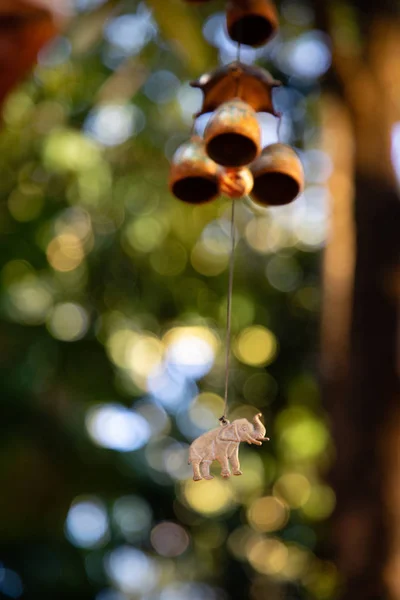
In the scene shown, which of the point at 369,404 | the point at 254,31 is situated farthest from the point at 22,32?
the point at 369,404

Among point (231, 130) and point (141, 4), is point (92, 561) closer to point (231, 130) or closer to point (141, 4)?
point (141, 4)

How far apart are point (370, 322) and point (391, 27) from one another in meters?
1.31

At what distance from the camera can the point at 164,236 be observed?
6.24 m

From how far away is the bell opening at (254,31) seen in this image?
5.92 feet

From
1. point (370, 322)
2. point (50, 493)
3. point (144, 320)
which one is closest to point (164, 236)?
point (144, 320)

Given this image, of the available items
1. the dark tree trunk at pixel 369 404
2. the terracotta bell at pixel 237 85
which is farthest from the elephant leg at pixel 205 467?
the dark tree trunk at pixel 369 404

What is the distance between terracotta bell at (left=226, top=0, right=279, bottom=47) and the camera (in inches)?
68.9

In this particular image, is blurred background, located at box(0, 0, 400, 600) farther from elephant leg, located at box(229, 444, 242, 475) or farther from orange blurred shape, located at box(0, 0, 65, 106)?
elephant leg, located at box(229, 444, 242, 475)

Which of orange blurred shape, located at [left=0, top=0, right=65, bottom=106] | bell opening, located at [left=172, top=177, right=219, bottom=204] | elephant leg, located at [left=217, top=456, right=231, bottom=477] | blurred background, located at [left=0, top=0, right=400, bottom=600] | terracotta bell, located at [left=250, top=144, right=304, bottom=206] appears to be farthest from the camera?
blurred background, located at [left=0, top=0, right=400, bottom=600]

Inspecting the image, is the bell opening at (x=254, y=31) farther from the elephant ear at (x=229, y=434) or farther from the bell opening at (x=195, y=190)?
the elephant ear at (x=229, y=434)

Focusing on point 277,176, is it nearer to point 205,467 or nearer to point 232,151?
point 232,151

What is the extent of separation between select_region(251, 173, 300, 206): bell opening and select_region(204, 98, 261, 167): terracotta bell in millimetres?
102

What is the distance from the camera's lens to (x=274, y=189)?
1696 millimetres

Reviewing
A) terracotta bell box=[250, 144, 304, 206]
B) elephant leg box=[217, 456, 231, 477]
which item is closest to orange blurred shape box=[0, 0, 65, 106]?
terracotta bell box=[250, 144, 304, 206]
